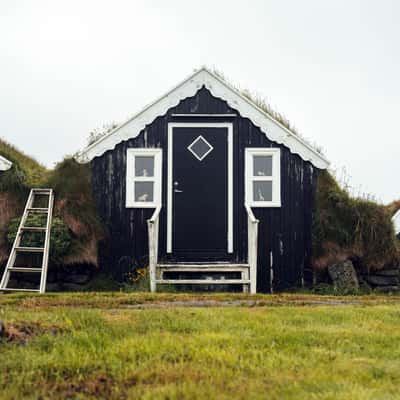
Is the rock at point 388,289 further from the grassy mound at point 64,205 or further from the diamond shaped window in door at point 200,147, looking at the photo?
the grassy mound at point 64,205

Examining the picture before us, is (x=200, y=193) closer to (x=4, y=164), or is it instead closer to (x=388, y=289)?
(x=4, y=164)

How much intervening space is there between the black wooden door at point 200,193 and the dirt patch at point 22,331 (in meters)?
5.48

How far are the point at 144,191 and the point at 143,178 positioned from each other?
0.80ft

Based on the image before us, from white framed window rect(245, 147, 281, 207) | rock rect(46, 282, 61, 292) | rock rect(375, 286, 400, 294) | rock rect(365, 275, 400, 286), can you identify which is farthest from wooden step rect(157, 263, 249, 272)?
rock rect(375, 286, 400, 294)

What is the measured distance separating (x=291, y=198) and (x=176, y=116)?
264 centimetres

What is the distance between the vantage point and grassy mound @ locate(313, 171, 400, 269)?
944cm

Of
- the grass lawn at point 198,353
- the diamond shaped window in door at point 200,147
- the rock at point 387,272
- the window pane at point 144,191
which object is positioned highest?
the diamond shaped window in door at point 200,147

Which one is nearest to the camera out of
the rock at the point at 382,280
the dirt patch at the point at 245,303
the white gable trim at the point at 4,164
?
the dirt patch at the point at 245,303

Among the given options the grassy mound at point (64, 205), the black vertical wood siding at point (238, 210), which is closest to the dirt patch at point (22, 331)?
the grassy mound at point (64, 205)

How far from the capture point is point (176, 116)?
32.4ft

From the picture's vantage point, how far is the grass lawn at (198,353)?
3098 mm

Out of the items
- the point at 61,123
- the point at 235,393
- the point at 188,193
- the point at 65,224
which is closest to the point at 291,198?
the point at 188,193

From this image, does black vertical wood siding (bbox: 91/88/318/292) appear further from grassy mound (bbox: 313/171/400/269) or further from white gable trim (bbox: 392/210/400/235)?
white gable trim (bbox: 392/210/400/235)

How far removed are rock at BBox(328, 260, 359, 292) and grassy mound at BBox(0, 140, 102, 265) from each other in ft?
13.8
